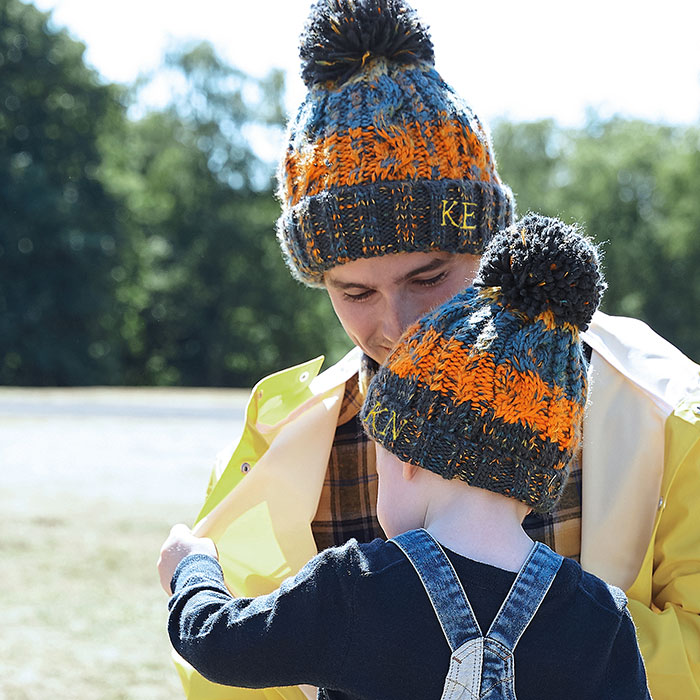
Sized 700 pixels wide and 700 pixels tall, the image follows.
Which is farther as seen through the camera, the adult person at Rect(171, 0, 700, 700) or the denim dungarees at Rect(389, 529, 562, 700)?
the adult person at Rect(171, 0, 700, 700)

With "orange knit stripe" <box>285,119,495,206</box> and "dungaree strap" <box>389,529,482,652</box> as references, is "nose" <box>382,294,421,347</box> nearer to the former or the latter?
"orange knit stripe" <box>285,119,495,206</box>

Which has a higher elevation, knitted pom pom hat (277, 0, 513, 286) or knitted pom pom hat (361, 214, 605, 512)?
knitted pom pom hat (277, 0, 513, 286)

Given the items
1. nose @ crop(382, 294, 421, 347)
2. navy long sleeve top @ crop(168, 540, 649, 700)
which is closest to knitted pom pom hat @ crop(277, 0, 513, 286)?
nose @ crop(382, 294, 421, 347)

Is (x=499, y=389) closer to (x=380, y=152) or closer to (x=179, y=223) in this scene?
(x=380, y=152)

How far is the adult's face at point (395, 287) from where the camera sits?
2088mm

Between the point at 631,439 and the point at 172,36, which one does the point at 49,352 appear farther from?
the point at 631,439

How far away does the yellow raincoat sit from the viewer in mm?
1784

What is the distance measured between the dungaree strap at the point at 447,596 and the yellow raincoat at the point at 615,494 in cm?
45

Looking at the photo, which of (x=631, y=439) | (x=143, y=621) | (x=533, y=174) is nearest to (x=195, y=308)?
(x=533, y=174)

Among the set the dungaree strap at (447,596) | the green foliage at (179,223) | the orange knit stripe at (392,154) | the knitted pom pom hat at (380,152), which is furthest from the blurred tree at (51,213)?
the dungaree strap at (447,596)

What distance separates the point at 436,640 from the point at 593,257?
67 centimetres

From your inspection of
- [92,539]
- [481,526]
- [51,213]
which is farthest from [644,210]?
[481,526]

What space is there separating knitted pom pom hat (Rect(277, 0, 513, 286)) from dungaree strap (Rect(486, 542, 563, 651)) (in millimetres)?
826

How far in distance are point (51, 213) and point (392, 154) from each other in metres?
24.5
